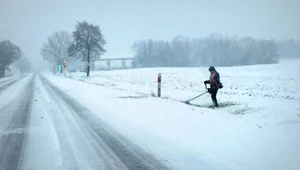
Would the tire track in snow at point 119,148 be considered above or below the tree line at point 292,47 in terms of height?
below

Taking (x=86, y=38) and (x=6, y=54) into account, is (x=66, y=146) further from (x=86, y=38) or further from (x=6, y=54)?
(x=6, y=54)

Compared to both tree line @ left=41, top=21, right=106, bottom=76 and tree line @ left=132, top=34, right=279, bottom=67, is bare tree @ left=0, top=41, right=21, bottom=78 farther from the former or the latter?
tree line @ left=132, top=34, right=279, bottom=67

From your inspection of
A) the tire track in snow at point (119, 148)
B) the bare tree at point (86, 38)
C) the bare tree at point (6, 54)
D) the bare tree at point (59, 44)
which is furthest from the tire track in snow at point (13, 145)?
the bare tree at point (59, 44)

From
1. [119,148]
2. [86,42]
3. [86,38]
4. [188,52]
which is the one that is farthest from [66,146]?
[188,52]

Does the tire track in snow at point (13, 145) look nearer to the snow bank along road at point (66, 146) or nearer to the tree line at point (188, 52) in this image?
the snow bank along road at point (66, 146)

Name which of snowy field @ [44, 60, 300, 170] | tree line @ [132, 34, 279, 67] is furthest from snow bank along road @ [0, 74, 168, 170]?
tree line @ [132, 34, 279, 67]

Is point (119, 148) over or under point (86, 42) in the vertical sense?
under

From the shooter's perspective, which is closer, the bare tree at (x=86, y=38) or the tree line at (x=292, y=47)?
the tree line at (x=292, y=47)

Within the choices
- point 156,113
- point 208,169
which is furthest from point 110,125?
point 208,169

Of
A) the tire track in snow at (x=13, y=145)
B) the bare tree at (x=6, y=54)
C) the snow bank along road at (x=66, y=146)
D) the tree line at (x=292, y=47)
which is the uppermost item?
the bare tree at (x=6, y=54)

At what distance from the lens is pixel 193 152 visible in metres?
4.98

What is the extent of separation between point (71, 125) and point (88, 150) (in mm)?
2507

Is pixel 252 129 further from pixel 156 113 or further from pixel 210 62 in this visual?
pixel 210 62

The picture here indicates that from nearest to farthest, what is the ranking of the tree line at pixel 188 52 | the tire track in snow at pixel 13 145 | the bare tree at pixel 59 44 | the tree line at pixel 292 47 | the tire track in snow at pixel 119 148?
the tire track in snow at pixel 119 148 → the tire track in snow at pixel 13 145 → the tree line at pixel 292 47 → the bare tree at pixel 59 44 → the tree line at pixel 188 52
